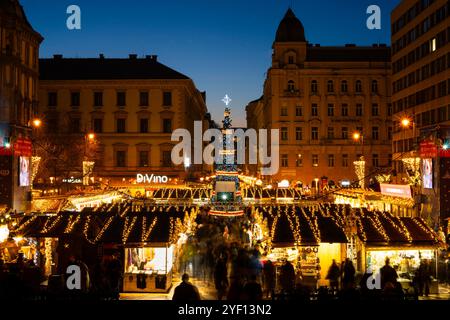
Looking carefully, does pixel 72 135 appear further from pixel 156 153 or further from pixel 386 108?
pixel 386 108

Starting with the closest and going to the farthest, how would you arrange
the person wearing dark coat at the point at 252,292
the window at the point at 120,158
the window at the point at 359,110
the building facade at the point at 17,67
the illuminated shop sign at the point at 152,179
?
the person wearing dark coat at the point at 252,292, the building facade at the point at 17,67, the illuminated shop sign at the point at 152,179, the window at the point at 120,158, the window at the point at 359,110

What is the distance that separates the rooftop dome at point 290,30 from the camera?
7047 centimetres

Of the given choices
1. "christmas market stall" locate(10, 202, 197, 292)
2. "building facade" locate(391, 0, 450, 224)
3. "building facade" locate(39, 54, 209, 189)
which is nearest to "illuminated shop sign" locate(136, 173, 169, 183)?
"building facade" locate(39, 54, 209, 189)

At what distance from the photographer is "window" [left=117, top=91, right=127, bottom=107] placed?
6475 cm

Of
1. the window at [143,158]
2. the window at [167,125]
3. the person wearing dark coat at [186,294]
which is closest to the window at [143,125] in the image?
the window at [167,125]

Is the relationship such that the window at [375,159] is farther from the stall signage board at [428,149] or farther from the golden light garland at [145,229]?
the golden light garland at [145,229]

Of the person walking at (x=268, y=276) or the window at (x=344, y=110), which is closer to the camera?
the person walking at (x=268, y=276)

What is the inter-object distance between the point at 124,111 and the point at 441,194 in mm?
48710

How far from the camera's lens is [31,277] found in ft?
50.6

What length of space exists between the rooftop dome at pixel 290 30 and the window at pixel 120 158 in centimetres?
2450

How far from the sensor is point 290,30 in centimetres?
7081

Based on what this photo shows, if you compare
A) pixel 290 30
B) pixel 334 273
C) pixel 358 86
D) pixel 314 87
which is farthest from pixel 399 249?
pixel 290 30

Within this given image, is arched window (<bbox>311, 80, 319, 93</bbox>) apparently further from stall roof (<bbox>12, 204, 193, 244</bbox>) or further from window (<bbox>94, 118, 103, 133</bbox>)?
stall roof (<bbox>12, 204, 193, 244</bbox>)
